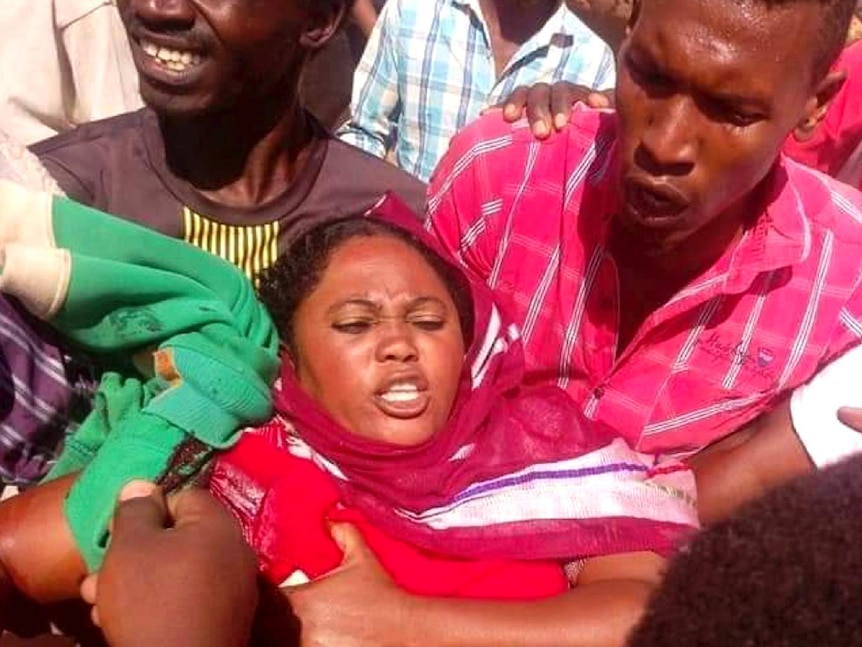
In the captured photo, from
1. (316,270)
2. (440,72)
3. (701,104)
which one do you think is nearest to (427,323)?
(316,270)

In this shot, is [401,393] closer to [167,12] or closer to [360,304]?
[360,304]

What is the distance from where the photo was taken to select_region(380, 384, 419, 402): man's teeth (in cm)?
245

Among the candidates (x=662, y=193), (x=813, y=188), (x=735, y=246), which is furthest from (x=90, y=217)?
(x=813, y=188)

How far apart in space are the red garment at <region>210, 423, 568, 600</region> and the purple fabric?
274 mm

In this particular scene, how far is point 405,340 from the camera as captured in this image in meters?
2.50

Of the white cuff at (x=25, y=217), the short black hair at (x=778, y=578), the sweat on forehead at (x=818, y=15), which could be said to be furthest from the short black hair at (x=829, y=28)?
the short black hair at (x=778, y=578)

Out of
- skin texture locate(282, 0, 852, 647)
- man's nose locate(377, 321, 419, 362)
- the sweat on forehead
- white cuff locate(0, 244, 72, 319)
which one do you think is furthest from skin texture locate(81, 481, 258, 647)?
the sweat on forehead

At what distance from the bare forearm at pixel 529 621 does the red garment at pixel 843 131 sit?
1969mm

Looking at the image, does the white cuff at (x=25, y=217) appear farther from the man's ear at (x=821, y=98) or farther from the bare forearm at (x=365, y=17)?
the bare forearm at (x=365, y=17)

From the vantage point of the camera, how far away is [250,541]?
7.30 feet

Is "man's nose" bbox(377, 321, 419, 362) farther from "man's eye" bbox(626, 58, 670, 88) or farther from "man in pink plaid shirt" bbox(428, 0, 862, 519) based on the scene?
"man's eye" bbox(626, 58, 670, 88)

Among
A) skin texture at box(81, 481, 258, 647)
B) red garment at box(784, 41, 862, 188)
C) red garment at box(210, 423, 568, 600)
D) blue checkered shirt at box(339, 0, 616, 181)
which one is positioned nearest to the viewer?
skin texture at box(81, 481, 258, 647)

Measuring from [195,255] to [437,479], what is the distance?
0.52m

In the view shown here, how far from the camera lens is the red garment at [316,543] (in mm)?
2229
